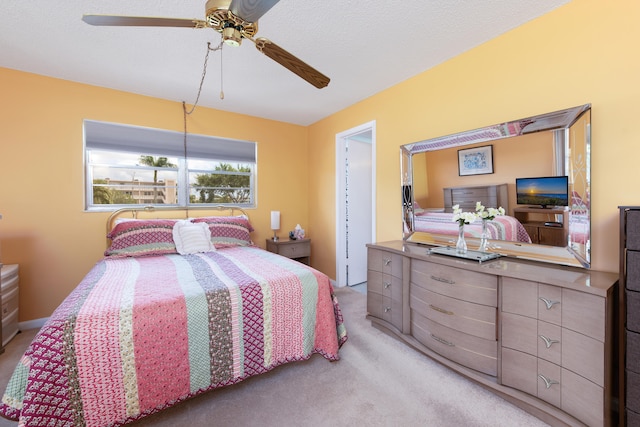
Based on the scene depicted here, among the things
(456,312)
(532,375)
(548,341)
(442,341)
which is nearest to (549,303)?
(548,341)

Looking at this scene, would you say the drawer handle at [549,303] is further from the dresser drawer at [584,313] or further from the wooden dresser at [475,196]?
the wooden dresser at [475,196]

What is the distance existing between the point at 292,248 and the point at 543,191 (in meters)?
2.85

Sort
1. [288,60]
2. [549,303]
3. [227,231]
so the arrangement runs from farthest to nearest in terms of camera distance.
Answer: [227,231], [288,60], [549,303]

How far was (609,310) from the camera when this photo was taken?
131 centimetres

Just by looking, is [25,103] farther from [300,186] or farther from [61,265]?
[300,186]

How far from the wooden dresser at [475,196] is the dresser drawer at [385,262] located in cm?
63

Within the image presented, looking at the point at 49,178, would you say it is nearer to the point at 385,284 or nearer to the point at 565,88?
the point at 385,284

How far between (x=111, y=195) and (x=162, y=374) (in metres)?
2.52

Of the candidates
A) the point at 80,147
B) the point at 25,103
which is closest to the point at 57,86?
the point at 25,103

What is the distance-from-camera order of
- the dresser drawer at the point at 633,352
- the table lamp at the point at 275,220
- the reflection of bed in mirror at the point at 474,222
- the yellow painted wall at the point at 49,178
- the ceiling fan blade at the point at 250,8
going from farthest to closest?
the table lamp at the point at 275,220 < the yellow painted wall at the point at 49,178 < the reflection of bed in mirror at the point at 474,222 < the dresser drawer at the point at 633,352 < the ceiling fan blade at the point at 250,8

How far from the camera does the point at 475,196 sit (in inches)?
85.7

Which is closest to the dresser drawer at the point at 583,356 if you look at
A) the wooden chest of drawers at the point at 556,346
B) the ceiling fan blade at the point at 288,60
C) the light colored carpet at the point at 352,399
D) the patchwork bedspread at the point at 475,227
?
the wooden chest of drawers at the point at 556,346

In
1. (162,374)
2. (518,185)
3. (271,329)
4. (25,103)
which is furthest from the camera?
(25,103)

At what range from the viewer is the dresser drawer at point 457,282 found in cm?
170
